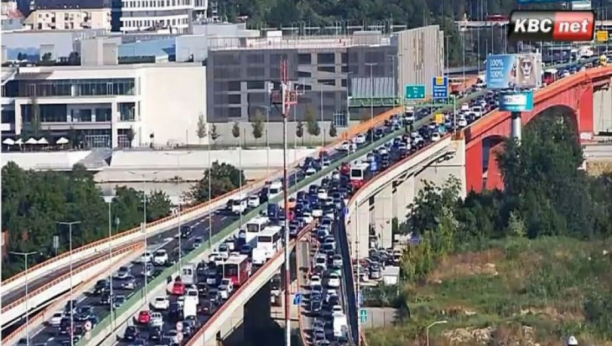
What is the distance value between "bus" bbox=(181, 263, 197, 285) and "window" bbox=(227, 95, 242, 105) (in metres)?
18.1

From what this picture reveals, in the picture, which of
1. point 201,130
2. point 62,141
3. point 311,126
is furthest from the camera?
point 311,126

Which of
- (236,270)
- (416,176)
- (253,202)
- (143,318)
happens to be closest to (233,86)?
(416,176)

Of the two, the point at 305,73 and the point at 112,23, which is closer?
the point at 305,73

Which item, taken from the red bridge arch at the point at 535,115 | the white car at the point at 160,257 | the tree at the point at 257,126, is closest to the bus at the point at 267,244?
the white car at the point at 160,257

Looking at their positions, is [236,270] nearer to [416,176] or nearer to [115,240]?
[115,240]

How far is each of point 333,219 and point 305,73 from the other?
1441 cm

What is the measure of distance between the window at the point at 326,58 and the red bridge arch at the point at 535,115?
13.2 ft

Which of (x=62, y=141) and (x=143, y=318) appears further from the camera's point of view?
(x=62, y=141)

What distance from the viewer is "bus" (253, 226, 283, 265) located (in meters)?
18.0

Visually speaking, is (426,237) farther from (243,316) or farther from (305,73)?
(305,73)

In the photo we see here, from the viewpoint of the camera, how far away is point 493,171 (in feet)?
106

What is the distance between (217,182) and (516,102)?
5.35m

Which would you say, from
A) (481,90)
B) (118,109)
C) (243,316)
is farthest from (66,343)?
(481,90)

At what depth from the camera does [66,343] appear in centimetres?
1385
